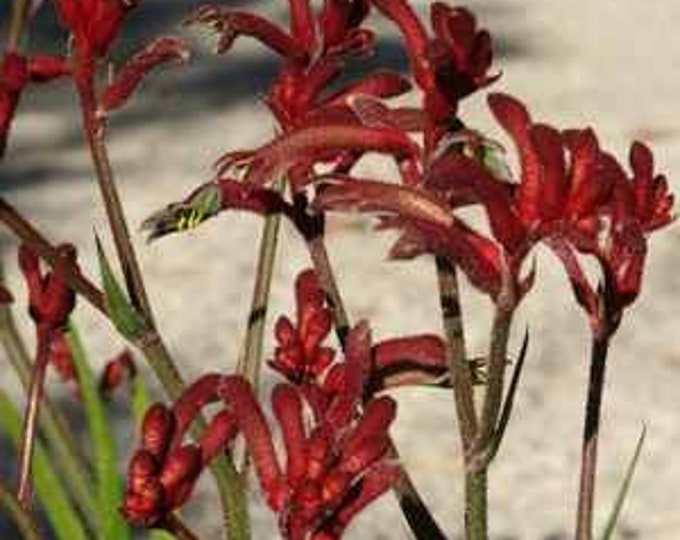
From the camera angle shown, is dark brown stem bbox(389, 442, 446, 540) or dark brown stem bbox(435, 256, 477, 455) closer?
dark brown stem bbox(435, 256, 477, 455)

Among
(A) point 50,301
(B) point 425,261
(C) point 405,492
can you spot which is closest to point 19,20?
(A) point 50,301

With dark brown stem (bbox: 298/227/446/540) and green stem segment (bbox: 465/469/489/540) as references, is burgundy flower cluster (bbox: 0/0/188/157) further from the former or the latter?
green stem segment (bbox: 465/469/489/540)

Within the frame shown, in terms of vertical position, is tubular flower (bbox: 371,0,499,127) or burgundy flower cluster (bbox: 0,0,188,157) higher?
burgundy flower cluster (bbox: 0,0,188,157)

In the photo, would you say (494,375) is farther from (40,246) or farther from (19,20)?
(19,20)

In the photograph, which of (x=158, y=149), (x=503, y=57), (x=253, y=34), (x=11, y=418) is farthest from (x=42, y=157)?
(x=253, y=34)

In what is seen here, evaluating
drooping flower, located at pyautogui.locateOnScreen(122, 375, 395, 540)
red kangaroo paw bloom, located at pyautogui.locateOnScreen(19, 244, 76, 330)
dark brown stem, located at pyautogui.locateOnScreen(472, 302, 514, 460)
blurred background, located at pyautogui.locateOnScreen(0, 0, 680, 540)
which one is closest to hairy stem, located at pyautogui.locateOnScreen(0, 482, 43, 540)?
red kangaroo paw bloom, located at pyautogui.locateOnScreen(19, 244, 76, 330)

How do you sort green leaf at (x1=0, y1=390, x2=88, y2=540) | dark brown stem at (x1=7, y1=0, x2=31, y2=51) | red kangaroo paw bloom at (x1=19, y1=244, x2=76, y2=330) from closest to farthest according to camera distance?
red kangaroo paw bloom at (x1=19, y1=244, x2=76, y2=330), dark brown stem at (x1=7, y1=0, x2=31, y2=51), green leaf at (x1=0, y1=390, x2=88, y2=540)

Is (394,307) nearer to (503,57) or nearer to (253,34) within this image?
(503,57)

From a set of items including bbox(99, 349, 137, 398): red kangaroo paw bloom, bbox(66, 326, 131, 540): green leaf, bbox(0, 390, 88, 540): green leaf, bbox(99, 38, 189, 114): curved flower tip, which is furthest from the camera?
bbox(99, 349, 137, 398): red kangaroo paw bloom
